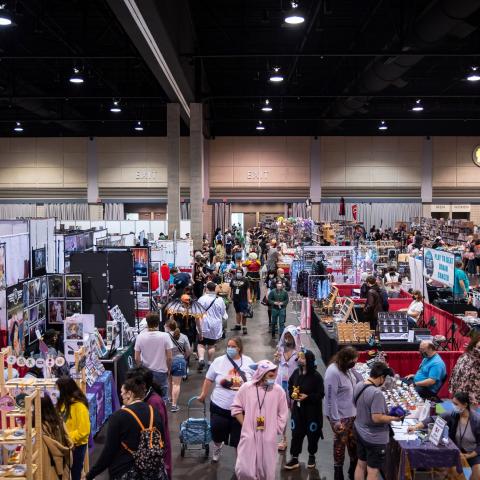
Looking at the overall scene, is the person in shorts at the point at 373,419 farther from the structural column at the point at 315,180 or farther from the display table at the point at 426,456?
the structural column at the point at 315,180

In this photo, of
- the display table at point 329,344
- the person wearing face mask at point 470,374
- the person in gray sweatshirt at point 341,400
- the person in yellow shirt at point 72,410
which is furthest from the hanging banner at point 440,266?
the person in yellow shirt at point 72,410

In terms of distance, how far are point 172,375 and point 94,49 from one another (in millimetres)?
12629

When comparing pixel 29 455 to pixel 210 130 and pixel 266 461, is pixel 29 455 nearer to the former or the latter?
pixel 266 461

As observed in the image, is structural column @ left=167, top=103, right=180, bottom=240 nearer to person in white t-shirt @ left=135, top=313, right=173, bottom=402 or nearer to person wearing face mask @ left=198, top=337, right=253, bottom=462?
person in white t-shirt @ left=135, top=313, right=173, bottom=402

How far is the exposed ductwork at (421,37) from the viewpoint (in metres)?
10.5

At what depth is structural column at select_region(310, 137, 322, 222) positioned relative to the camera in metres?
30.6

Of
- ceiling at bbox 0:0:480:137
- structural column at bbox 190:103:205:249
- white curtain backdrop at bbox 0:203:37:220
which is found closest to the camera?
ceiling at bbox 0:0:480:137

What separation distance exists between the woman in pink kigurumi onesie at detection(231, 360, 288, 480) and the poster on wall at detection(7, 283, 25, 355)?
3423 millimetres

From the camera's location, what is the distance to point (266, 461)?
454 cm

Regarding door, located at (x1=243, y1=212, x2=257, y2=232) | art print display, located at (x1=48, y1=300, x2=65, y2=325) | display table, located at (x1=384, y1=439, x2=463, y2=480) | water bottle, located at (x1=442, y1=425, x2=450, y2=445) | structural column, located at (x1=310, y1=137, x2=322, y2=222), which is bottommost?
display table, located at (x1=384, y1=439, x2=463, y2=480)

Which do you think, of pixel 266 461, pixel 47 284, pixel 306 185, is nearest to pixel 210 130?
pixel 306 185

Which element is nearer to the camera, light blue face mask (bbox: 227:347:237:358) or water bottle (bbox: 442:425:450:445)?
water bottle (bbox: 442:425:450:445)

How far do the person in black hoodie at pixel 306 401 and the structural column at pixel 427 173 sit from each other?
2648 centimetres

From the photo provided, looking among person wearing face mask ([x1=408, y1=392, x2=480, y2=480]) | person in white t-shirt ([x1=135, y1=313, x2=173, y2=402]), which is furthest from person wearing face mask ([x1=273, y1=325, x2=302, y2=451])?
person in white t-shirt ([x1=135, y1=313, x2=173, y2=402])
